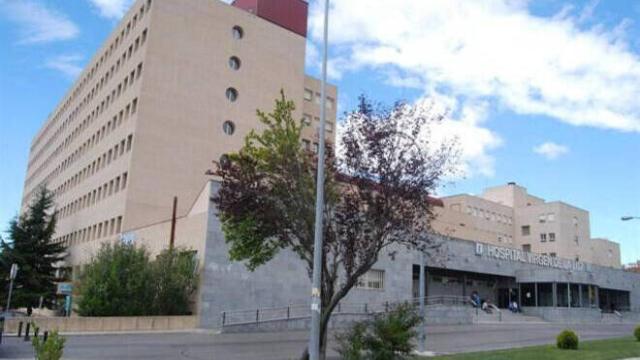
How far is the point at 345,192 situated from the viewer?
15.3 m

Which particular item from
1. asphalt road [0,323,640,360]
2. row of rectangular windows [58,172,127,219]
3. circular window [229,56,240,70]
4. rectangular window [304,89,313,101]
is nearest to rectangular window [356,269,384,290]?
asphalt road [0,323,640,360]

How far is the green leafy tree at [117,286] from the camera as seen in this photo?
98.2 feet

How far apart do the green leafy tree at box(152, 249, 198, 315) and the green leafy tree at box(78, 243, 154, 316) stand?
0.50 m

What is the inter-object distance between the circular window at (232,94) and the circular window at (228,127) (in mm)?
2046

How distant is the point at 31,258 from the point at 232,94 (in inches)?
826

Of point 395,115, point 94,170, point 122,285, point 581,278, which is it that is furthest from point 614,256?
point 395,115

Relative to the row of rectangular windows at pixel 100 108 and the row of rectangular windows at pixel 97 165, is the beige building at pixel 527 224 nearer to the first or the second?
the row of rectangular windows at pixel 100 108

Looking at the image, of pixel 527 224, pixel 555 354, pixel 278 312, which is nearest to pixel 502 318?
pixel 278 312

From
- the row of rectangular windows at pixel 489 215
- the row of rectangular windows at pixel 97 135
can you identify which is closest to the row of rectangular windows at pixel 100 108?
the row of rectangular windows at pixel 97 135

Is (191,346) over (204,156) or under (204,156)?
under

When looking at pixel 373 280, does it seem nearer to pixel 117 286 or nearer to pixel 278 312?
pixel 278 312

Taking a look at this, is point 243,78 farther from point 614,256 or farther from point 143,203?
point 614,256

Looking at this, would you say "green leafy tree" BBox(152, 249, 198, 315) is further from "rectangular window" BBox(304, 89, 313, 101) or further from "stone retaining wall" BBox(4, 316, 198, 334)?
"rectangular window" BBox(304, 89, 313, 101)

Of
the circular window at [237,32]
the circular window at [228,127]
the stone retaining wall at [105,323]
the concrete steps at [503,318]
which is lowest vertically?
the stone retaining wall at [105,323]
